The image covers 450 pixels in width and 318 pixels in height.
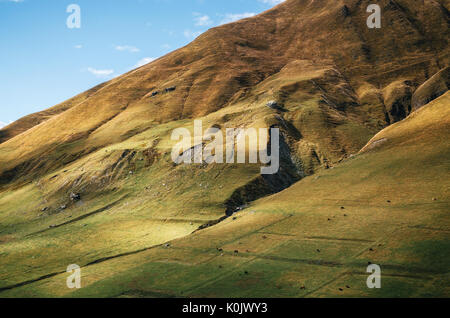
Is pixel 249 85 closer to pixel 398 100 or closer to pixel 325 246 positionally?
pixel 398 100

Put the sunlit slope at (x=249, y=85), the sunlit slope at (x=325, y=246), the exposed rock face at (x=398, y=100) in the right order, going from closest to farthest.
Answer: the sunlit slope at (x=325, y=246), the exposed rock face at (x=398, y=100), the sunlit slope at (x=249, y=85)

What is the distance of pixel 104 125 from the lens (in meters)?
160

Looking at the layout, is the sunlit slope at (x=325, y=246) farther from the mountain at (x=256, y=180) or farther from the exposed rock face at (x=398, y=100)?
the exposed rock face at (x=398, y=100)

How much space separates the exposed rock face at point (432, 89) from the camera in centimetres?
12194

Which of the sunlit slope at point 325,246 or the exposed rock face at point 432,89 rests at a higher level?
the exposed rock face at point 432,89

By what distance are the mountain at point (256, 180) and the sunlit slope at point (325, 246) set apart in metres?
0.28

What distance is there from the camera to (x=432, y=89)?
126 meters

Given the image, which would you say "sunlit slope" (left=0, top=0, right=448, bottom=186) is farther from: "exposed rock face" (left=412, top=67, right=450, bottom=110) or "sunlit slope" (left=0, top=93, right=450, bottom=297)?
"sunlit slope" (left=0, top=93, right=450, bottom=297)

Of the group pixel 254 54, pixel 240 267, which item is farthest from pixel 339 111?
pixel 240 267

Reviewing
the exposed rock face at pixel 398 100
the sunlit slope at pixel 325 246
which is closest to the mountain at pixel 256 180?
the sunlit slope at pixel 325 246

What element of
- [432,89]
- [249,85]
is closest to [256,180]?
[432,89]

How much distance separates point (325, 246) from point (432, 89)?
92584 mm

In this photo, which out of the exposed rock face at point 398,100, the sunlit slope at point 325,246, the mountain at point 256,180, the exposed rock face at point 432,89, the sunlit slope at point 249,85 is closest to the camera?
the sunlit slope at point 325,246
